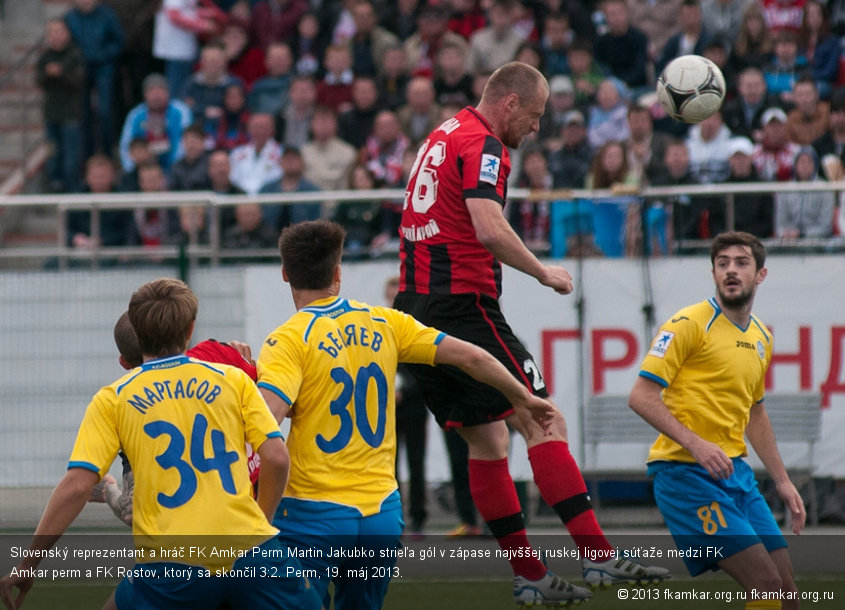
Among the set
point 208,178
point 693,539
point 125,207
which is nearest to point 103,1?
point 208,178

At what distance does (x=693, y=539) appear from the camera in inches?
269

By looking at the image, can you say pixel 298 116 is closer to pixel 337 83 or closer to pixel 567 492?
pixel 337 83

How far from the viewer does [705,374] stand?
23.1ft

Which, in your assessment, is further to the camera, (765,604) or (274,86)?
(274,86)

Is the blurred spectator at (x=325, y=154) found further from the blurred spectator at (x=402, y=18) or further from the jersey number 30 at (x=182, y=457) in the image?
the jersey number 30 at (x=182, y=457)

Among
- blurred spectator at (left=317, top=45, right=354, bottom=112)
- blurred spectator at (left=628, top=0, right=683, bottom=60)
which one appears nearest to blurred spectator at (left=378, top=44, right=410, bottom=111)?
blurred spectator at (left=317, top=45, right=354, bottom=112)

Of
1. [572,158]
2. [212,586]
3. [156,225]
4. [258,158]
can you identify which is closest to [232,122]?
[258,158]

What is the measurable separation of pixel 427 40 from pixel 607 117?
9.02 feet

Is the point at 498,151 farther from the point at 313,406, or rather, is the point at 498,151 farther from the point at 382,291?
the point at 382,291

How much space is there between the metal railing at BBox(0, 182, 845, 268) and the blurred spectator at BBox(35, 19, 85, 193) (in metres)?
3.88

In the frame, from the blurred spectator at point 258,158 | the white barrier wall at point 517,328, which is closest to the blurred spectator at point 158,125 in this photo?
the blurred spectator at point 258,158

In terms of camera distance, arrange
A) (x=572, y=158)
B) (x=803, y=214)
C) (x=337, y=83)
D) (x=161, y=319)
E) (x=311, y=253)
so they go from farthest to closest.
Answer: (x=337, y=83), (x=572, y=158), (x=803, y=214), (x=311, y=253), (x=161, y=319)

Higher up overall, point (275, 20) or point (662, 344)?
point (275, 20)

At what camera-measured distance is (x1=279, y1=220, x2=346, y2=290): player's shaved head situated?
5.62 metres
